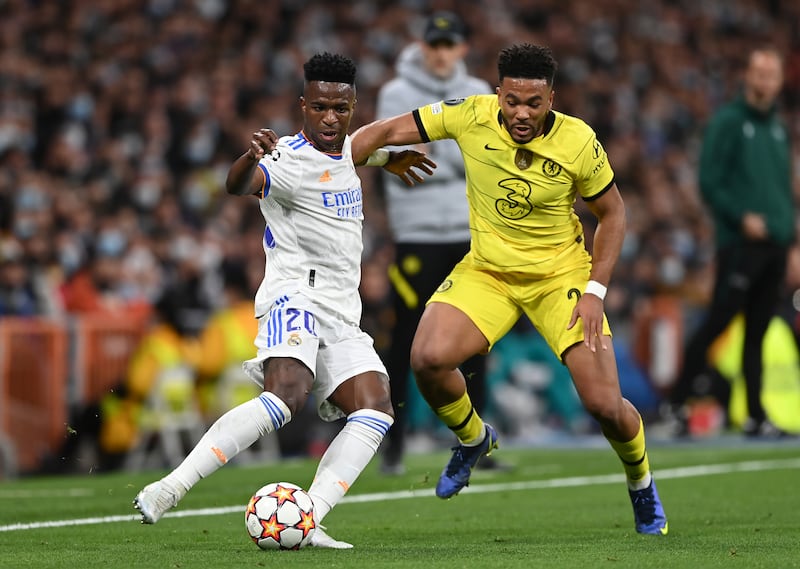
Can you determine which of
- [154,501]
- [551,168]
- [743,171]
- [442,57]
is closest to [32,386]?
[442,57]

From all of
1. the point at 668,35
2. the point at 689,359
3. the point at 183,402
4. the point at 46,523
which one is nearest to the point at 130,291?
the point at 183,402

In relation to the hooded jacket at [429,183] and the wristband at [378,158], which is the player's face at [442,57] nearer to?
the hooded jacket at [429,183]

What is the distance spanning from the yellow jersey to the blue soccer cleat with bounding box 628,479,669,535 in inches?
42.5

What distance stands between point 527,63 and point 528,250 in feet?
2.96

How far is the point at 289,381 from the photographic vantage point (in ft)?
19.6

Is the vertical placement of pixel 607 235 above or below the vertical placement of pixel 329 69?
below

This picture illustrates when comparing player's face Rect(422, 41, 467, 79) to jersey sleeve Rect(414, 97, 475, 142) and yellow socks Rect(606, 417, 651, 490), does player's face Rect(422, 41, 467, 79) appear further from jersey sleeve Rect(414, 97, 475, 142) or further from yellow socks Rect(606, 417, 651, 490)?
yellow socks Rect(606, 417, 651, 490)

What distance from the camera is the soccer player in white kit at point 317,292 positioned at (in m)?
5.98

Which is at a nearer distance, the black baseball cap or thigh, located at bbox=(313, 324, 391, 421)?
thigh, located at bbox=(313, 324, 391, 421)

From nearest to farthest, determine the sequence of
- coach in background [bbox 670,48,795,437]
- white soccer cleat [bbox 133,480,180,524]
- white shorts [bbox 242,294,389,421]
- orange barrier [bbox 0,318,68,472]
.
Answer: white soccer cleat [bbox 133,480,180,524] → white shorts [bbox 242,294,389,421] → coach in background [bbox 670,48,795,437] → orange barrier [bbox 0,318,68,472]

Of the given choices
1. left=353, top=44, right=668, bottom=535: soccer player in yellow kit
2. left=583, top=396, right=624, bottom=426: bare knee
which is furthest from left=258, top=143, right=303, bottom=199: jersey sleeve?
left=583, top=396, right=624, bottom=426: bare knee

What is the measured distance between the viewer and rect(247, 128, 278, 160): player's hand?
5.94m

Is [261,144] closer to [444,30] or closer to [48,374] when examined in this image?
[444,30]

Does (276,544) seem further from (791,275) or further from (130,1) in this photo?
(130,1)
